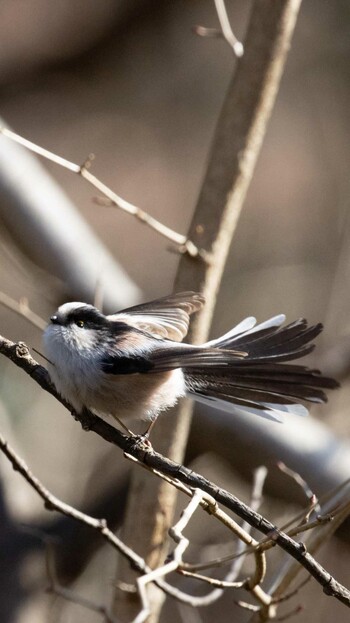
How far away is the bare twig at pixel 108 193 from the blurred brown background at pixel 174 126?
2.46m

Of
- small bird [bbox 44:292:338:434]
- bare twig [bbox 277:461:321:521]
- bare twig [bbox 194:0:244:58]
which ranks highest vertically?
bare twig [bbox 194:0:244:58]

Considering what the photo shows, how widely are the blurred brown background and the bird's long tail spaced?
2873 millimetres

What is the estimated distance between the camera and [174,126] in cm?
584

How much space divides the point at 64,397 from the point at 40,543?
5.30ft

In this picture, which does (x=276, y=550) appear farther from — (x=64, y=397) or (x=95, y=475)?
(x=64, y=397)

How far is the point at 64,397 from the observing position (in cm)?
151

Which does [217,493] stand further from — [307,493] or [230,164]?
[230,164]

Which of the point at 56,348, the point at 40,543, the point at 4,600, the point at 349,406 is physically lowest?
A: the point at 4,600

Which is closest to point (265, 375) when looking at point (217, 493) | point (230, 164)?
point (217, 493)

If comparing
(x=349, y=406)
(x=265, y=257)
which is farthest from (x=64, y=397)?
(x=265, y=257)

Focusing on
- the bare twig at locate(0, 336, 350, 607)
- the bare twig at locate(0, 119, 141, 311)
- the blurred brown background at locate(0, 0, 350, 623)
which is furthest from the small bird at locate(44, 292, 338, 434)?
the blurred brown background at locate(0, 0, 350, 623)

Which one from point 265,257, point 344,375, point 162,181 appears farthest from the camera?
point 162,181

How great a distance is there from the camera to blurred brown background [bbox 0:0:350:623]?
496cm

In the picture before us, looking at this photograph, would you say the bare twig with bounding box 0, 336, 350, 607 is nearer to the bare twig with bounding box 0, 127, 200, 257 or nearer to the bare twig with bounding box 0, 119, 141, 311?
the bare twig with bounding box 0, 127, 200, 257
